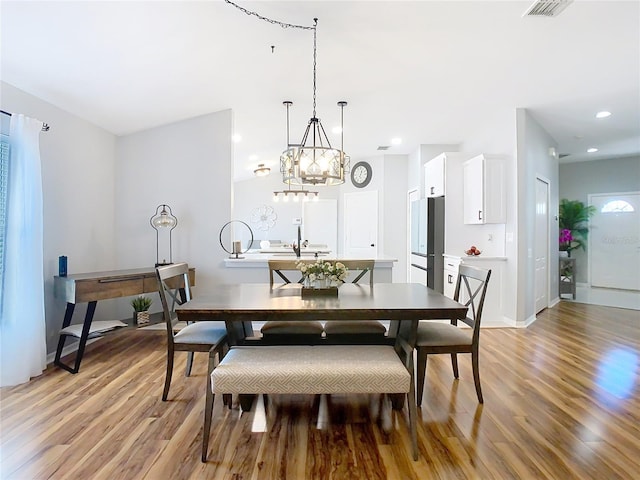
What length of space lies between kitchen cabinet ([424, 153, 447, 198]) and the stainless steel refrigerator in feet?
0.50

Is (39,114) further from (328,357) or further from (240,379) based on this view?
(328,357)

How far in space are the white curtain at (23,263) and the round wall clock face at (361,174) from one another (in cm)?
575

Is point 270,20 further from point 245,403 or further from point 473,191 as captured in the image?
point 473,191

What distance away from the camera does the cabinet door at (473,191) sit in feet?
16.0

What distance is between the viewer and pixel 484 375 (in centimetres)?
310

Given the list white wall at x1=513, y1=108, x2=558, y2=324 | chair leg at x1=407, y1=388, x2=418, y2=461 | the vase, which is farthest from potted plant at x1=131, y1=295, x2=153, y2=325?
white wall at x1=513, y1=108, x2=558, y2=324

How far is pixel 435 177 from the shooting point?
5.68 m

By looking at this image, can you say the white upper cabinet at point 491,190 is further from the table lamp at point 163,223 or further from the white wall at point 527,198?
the table lamp at point 163,223

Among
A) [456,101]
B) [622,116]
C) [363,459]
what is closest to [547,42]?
[456,101]

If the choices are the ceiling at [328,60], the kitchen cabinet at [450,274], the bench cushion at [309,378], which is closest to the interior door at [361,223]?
the kitchen cabinet at [450,274]

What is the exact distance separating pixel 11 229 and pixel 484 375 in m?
3.93

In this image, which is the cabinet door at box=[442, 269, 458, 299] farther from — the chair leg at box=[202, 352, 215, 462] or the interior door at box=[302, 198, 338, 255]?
the chair leg at box=[202, 352, 215, 462]

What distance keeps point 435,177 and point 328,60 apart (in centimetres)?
289

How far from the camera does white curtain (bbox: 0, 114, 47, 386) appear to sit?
2.86 m
